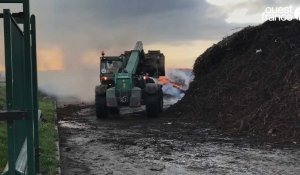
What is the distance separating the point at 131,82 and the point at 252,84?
4.59 m

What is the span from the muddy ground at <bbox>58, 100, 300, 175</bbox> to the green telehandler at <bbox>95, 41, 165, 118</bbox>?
204cm

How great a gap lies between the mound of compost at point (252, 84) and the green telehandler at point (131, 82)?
1552 millimetres

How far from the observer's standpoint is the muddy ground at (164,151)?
9.95m

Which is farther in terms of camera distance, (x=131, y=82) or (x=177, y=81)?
(x=177, y=81)

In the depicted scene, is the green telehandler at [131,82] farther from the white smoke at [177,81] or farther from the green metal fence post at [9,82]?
the green metal fence post at [9,82]

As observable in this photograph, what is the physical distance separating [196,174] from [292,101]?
7379mm

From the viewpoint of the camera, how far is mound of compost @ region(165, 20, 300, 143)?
15539 millimetres

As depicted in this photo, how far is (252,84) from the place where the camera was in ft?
64.1

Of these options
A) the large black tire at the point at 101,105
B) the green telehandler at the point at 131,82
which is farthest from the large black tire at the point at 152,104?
the large black tire at the point at 101,105

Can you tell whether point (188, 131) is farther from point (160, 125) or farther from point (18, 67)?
point (18, 67)

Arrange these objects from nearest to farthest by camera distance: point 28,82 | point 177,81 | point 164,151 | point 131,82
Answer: point 28,82
point 164,151
point 131,82
point 177,81

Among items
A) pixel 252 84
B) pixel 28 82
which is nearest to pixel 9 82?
pixel 28 82

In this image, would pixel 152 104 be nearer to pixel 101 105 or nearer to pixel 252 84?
pixel 101 105

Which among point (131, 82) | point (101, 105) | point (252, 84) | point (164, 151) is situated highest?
point (131, 82)
